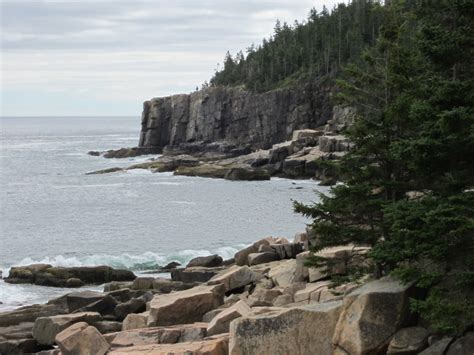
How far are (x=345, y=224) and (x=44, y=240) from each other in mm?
39040

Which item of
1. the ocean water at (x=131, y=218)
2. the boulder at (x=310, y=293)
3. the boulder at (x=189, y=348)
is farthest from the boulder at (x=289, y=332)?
the ocean water at (x=131, y=218)

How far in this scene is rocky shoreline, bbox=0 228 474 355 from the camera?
15.4 m

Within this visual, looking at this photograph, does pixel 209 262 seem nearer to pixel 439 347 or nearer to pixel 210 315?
pixel 210 315

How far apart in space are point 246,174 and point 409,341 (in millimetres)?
78036

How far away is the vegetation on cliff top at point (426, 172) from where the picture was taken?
1427 cm

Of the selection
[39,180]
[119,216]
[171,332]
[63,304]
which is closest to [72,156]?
[39,180]

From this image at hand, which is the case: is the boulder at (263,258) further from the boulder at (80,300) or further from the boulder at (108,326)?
the boulder at (108,326)

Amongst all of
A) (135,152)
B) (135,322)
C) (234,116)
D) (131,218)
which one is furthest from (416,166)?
(135,152)

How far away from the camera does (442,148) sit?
49.4ft

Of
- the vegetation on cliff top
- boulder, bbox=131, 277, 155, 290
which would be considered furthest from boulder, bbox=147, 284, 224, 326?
boulder, bbox=131, 277, 155, 290

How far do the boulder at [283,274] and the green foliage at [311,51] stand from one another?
91.6 m

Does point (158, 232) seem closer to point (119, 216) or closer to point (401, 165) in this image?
point (119, 216)

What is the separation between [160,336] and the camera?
20000 millimetres

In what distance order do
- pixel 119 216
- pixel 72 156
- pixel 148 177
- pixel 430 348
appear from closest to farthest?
pixel 430 348, pixel 119 216, pixel 148 177, pixel 72 156
